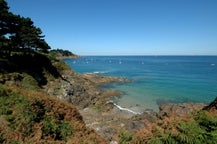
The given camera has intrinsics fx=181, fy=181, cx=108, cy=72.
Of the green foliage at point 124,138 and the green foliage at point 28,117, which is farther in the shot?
the green foliage at point 28,117

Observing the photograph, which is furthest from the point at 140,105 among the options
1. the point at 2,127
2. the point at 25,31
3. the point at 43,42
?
→ the point at 2,127

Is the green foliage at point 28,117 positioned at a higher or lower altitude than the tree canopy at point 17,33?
lower

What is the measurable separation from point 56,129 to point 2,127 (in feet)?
7.94

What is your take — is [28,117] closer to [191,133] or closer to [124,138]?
[124,138]

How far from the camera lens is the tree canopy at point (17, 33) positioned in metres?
27.0

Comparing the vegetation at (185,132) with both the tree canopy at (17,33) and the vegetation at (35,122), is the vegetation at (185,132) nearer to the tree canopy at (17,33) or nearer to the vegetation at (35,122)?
the vegetation at (35,122)

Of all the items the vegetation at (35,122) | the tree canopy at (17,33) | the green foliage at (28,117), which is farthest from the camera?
the tree canopy at (17,33)

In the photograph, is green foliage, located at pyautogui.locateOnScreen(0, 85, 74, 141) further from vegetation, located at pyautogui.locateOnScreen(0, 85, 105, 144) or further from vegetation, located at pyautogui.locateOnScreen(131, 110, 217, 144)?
vegetation, located at pyautogui.locateOnScreen(131, 110, 217, 144)

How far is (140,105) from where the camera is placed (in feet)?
102

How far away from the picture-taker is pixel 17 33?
30.5 m

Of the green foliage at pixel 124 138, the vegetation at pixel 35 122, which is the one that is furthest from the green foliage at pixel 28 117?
the green foliage at pixel 124 138

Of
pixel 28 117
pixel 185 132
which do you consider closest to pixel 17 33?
pixel 28 117

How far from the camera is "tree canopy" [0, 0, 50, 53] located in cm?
2698

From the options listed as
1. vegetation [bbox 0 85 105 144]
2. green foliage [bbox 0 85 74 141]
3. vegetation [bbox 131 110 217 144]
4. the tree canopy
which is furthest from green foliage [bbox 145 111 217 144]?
the tree canopy
